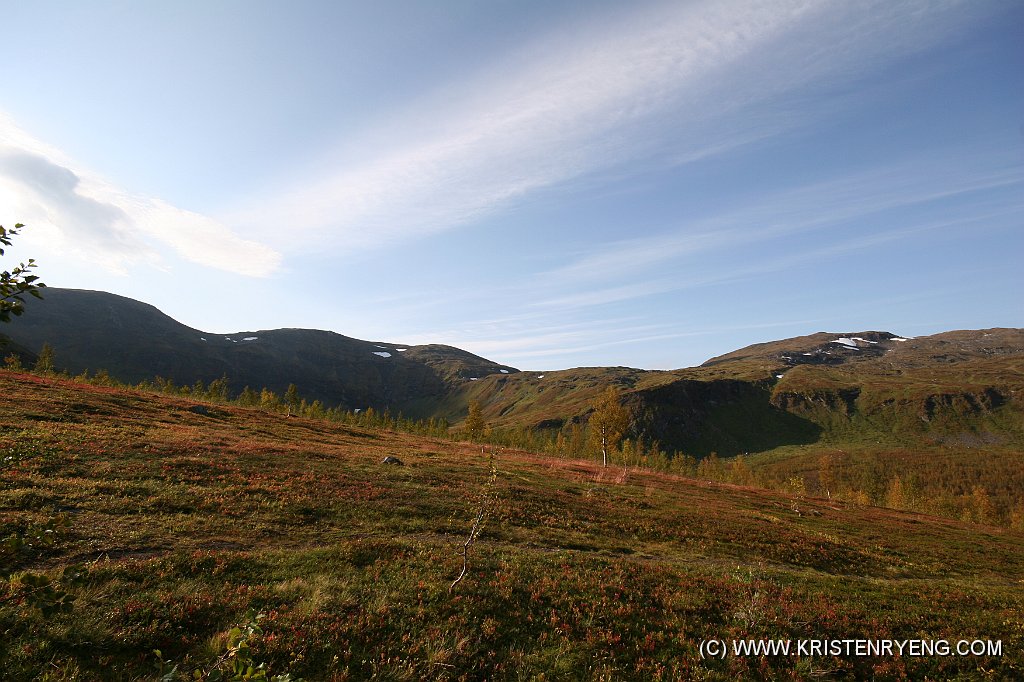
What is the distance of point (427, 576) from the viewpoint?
48.7 ft

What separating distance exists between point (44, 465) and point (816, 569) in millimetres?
39468

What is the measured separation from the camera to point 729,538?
2636cm

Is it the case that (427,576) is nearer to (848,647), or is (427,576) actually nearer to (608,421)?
(848,647)

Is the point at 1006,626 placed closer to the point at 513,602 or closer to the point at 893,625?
the point at 893,625

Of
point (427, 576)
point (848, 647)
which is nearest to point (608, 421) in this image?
point (848, 647)

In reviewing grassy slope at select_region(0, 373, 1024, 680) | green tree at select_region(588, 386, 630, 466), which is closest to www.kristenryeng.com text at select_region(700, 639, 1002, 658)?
grassy slope at select_region(0, 373, 1024, 680)

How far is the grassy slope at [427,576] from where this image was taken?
10.8m
